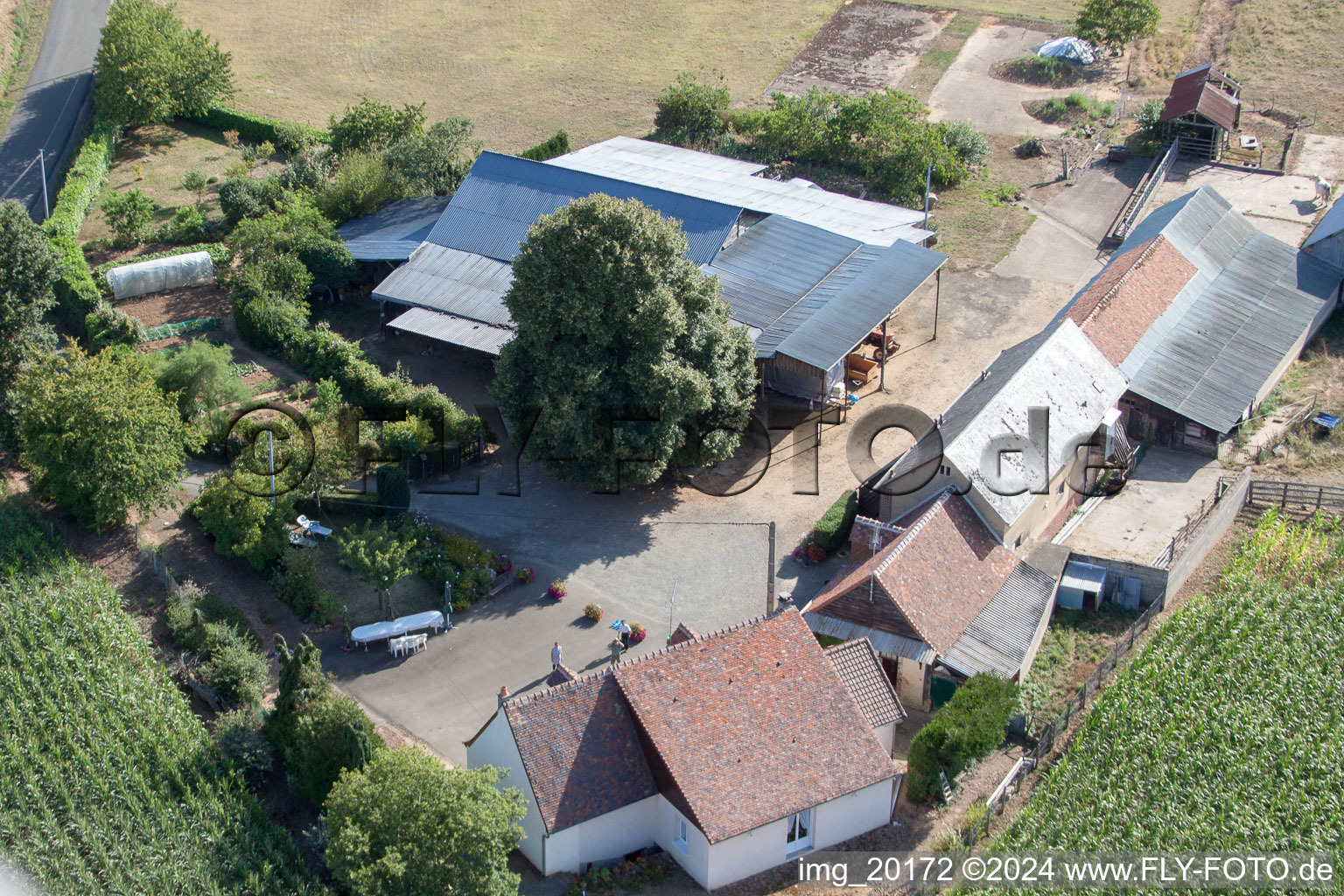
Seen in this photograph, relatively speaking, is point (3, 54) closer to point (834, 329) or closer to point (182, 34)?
point (182, 34)

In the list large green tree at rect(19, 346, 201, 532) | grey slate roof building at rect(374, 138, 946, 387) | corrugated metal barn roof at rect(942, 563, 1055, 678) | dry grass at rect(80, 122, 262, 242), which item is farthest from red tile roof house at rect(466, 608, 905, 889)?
dry grass at rect(80, 122, 262, 242)

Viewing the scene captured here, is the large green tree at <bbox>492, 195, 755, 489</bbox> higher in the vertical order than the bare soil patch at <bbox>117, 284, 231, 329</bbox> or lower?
higher

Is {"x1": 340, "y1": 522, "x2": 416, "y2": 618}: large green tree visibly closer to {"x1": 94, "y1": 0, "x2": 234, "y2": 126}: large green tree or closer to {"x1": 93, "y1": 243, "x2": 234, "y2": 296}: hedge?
{"x1": 93, "y1": 243, "x2": 234, "y2": 296}: hedge

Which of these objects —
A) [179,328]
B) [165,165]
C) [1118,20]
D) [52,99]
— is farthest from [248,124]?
[1118,20]

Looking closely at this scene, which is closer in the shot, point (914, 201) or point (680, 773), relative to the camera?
point (680, 773)

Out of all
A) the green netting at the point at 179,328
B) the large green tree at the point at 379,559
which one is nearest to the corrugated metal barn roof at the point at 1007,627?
the large green tree at the point at 379,559

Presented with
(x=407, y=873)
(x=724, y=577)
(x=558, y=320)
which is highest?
(x=558, y=320)

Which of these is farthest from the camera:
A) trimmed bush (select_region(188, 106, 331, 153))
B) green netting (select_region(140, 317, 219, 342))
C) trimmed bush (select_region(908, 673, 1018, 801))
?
trimmed bush (select_region(188, 106, 331, 153))

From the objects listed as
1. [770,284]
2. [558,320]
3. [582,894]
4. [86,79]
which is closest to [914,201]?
[770,284]
